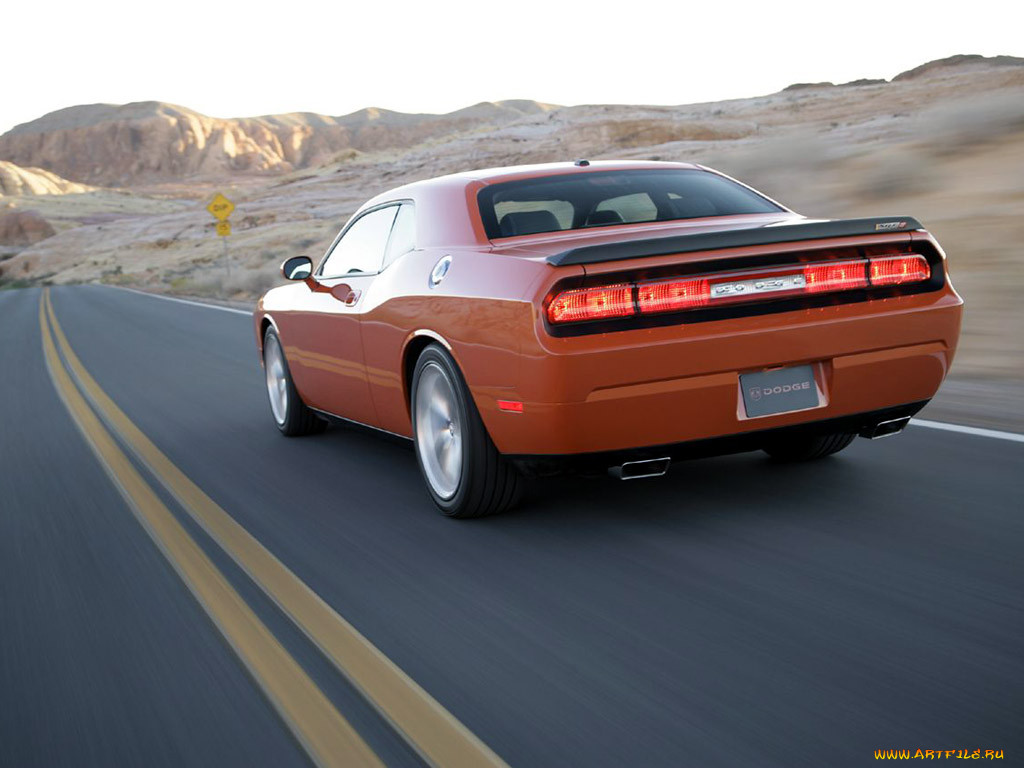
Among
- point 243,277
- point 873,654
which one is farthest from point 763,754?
point 243,277

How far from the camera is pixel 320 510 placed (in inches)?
231

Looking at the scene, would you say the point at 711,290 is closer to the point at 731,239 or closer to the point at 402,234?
the point at 731,239

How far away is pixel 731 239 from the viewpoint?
4598 mm

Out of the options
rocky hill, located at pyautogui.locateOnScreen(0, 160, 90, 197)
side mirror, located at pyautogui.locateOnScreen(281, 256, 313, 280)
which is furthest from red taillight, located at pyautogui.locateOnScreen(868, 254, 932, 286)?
rocky hill, located at pyautogui.locateOnScreen(0, 160, 90, 197)

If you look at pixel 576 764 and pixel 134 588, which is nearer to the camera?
pixel 576 764

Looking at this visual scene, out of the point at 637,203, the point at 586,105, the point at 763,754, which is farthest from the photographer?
the point at 586,105

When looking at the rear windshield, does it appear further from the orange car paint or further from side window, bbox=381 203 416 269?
side window, bbox=381 203 416 269

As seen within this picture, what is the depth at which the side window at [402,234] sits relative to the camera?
19.3 feet

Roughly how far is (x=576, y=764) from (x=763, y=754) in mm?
432

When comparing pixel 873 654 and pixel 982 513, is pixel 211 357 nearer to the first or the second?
pixel 982 513

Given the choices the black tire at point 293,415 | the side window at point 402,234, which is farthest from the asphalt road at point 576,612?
the side window at point 402,234

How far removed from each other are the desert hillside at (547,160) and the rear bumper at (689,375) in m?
4.34

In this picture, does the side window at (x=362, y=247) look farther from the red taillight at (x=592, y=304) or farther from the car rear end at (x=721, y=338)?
the red taillight at (x=592, y=304)

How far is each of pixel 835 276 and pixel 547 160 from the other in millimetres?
62442
